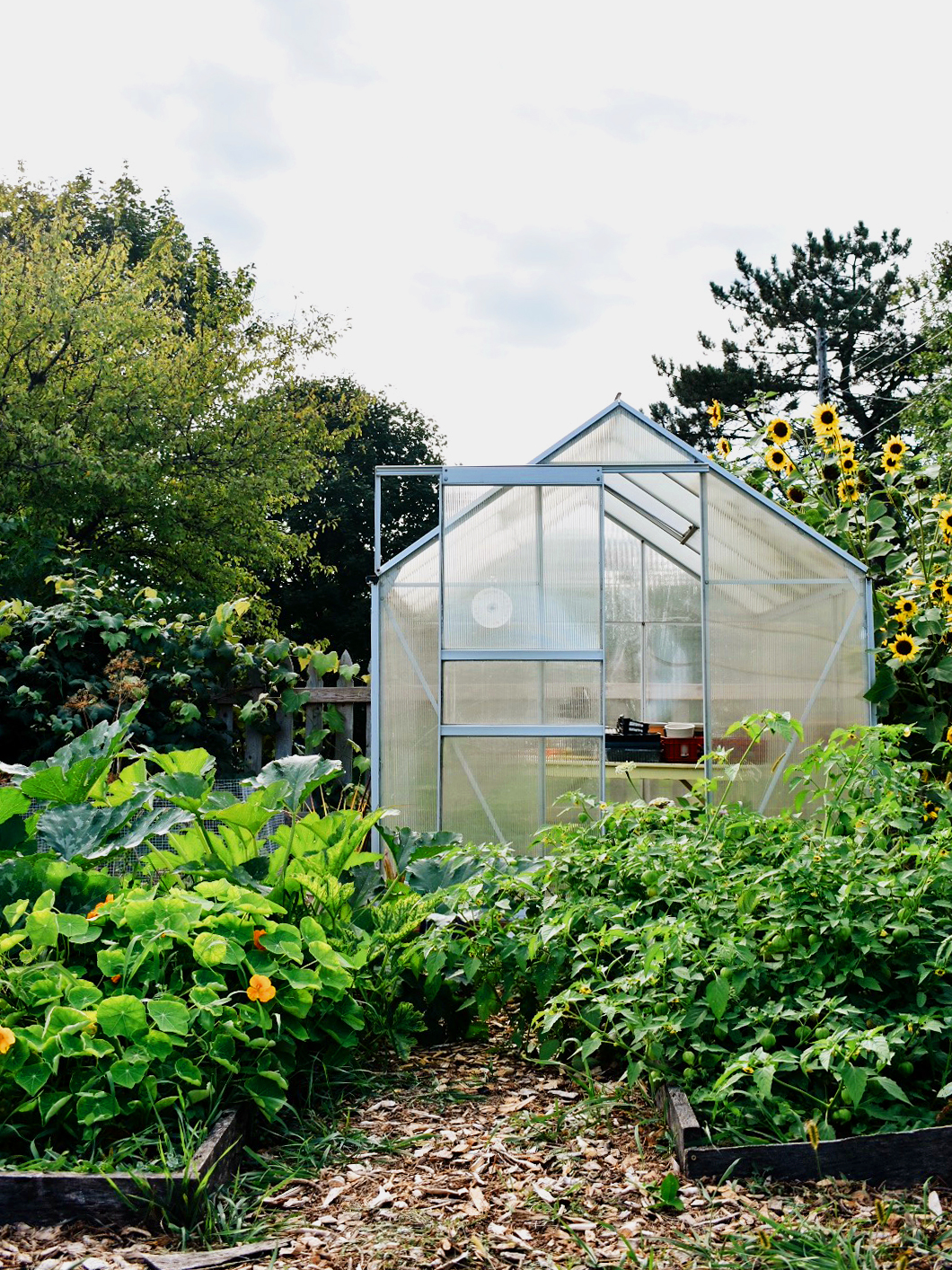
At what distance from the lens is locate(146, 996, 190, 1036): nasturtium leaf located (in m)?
2.25

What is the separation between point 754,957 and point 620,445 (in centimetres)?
394

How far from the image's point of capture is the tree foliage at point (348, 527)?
21.0 m

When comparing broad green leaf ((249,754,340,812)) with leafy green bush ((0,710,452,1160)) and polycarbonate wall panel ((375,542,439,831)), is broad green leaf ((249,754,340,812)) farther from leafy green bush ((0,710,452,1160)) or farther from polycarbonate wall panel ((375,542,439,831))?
polycarbonate wall panel ((375,542,439,831))

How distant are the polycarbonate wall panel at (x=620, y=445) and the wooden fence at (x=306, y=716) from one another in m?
2.02

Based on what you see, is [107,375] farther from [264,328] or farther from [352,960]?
[352,960]

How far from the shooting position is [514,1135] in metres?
2.46

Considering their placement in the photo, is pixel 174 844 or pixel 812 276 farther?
pixel 812 276

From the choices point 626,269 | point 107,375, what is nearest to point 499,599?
point 626,269

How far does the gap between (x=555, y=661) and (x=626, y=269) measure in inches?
90.7

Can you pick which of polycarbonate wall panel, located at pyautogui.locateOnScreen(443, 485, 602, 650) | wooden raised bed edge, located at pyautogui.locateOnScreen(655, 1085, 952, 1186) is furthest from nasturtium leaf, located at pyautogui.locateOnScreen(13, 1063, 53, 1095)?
polycarbonate wall panel, located at pyautogui.locateOnScreen(443, 485, 602, 650)

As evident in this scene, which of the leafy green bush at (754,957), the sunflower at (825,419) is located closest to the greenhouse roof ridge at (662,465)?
the sunflower at (825,419)

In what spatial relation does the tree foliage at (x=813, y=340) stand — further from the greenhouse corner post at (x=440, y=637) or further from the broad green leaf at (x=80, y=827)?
the broad green leaf at (x=80, y=827)

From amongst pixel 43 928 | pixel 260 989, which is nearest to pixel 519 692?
pixel 260 989

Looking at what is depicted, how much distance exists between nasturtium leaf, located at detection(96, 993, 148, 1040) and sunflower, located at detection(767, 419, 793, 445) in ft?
16.2
